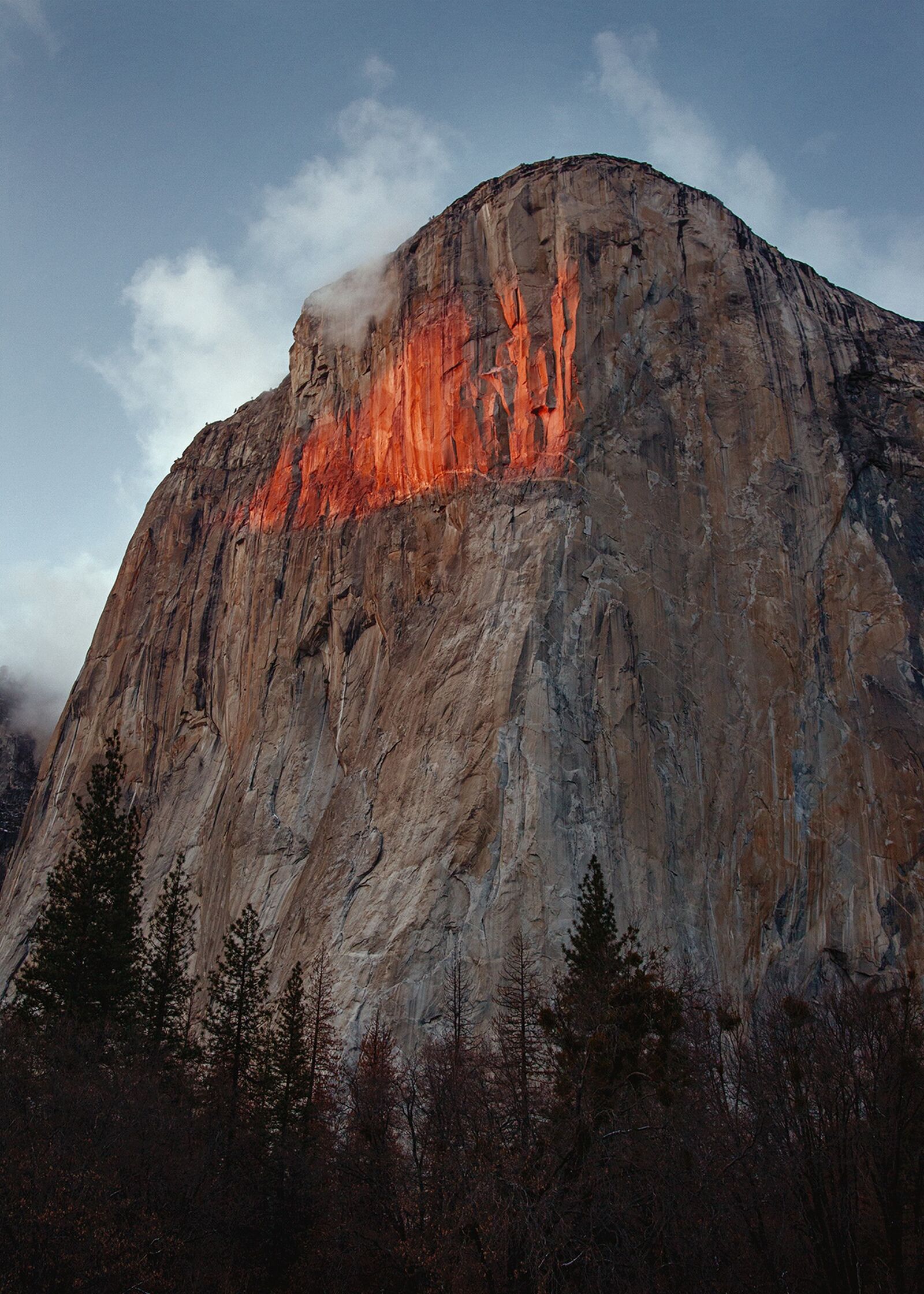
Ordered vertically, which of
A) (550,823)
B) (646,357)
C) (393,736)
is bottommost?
(550,823)

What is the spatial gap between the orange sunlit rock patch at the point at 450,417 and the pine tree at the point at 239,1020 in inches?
757

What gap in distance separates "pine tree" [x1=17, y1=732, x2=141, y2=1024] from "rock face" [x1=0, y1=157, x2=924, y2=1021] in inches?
245

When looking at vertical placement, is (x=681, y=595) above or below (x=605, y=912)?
above

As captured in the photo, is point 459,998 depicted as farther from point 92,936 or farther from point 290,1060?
point 92,936

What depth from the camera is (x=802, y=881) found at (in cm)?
3544

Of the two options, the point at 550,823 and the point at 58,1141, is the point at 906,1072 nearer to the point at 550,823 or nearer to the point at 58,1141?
the point at 58,1141

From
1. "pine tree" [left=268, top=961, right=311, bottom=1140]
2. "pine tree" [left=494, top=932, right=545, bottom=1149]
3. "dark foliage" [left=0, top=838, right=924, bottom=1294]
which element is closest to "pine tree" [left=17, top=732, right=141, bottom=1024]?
"dark foliage" [left=0, top=838, right=924, bottom=1294]

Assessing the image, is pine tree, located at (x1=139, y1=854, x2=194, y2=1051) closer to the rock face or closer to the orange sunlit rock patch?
the rock face

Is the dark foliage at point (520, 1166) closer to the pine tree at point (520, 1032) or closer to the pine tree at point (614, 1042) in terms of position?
the pine tree at point (614, 1042)

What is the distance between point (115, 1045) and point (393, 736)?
47.5 ft

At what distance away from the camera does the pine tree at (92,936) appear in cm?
2609

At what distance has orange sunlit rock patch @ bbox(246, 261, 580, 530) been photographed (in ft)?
132

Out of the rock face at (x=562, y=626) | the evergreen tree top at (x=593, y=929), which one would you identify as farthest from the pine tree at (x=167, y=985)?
the evergreen tree top at (x=593, y=929)

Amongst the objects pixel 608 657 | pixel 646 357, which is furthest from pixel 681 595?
pixel 646 357
